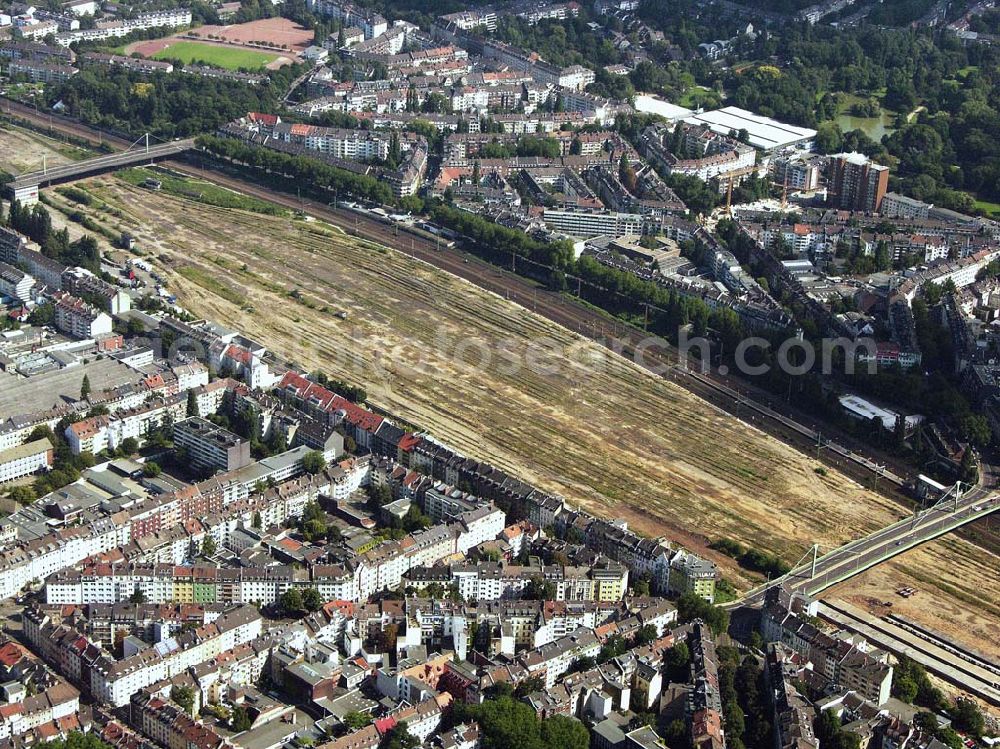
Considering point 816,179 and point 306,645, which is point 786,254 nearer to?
point 816,179

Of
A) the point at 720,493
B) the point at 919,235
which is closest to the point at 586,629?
the point at 720,493

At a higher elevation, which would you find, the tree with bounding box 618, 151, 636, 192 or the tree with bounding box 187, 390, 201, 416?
the tree with bounding box 618, 151, 636, 192

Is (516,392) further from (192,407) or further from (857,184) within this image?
(857,184)

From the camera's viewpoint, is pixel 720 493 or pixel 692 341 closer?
pixel 720 493

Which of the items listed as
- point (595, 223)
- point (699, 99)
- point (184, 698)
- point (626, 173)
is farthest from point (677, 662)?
point (699, 99)

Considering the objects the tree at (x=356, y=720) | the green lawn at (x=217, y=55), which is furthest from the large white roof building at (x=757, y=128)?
the tree at (x=356, y=720)

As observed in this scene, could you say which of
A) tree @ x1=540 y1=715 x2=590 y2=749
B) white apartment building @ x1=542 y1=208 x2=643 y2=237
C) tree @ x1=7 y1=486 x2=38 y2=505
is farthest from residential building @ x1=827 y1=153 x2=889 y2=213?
tree @ x1=540 y1=715 x2=590 y2=749

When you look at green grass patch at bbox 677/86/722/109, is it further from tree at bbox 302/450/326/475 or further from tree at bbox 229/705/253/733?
tree at bbox 229/705/253/733
